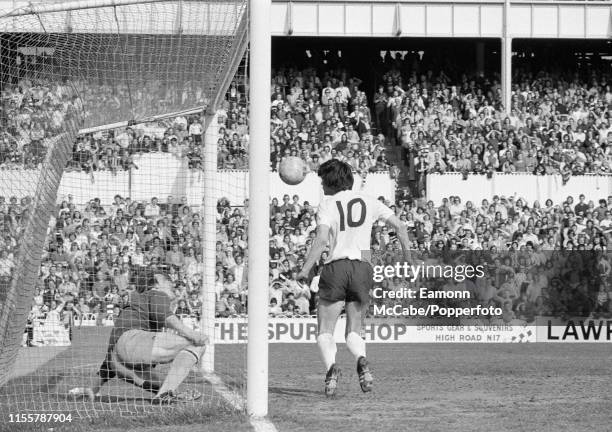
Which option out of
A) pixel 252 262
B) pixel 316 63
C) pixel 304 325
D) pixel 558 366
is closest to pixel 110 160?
pixel 304 325

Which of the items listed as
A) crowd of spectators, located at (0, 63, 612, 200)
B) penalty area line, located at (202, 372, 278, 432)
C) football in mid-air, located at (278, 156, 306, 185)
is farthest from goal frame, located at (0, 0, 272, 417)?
crowd of spectators, located at (0, 63, 612, 200)

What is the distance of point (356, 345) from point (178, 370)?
151 centimetres

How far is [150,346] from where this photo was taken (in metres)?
9.23

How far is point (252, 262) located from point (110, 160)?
457 inches

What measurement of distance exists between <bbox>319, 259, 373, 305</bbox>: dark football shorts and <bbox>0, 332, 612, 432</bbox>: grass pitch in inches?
32.3

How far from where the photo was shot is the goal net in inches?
363

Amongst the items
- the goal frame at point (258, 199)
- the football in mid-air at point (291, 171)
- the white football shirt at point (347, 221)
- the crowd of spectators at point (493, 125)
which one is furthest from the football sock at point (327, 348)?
the crowd of spectators at point (493, 125)

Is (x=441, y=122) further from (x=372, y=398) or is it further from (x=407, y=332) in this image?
(x=372, y=398)

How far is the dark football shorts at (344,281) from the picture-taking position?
9.59m

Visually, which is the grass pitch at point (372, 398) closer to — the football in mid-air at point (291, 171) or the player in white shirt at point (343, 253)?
the player in white shirt at point (343, 253)

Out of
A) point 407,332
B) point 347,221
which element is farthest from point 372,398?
point 407,332

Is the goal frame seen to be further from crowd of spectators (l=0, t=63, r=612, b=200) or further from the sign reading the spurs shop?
crowd of spectators (l=0, t=63, r=612, b=200)

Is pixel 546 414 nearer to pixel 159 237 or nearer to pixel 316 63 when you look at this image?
pixel 159 237

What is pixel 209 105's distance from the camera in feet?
40.1
